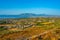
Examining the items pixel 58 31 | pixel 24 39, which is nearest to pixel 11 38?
pixel 24 39

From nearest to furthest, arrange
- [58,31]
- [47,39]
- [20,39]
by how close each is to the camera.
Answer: [20,39] < [47,39] < [58,31]

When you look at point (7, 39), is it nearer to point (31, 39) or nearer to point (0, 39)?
point (0, 39)

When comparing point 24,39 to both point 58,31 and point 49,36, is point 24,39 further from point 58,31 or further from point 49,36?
point 58,31

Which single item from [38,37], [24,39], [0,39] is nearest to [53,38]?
[38,37]

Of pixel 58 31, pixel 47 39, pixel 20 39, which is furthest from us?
pixel 58 31

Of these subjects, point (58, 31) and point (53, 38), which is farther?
point (58, 31)

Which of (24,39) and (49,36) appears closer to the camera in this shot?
(24,39)

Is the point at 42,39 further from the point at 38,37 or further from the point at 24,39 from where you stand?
the point at 24,39

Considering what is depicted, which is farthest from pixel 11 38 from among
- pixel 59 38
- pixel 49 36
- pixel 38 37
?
pixel 59 38
